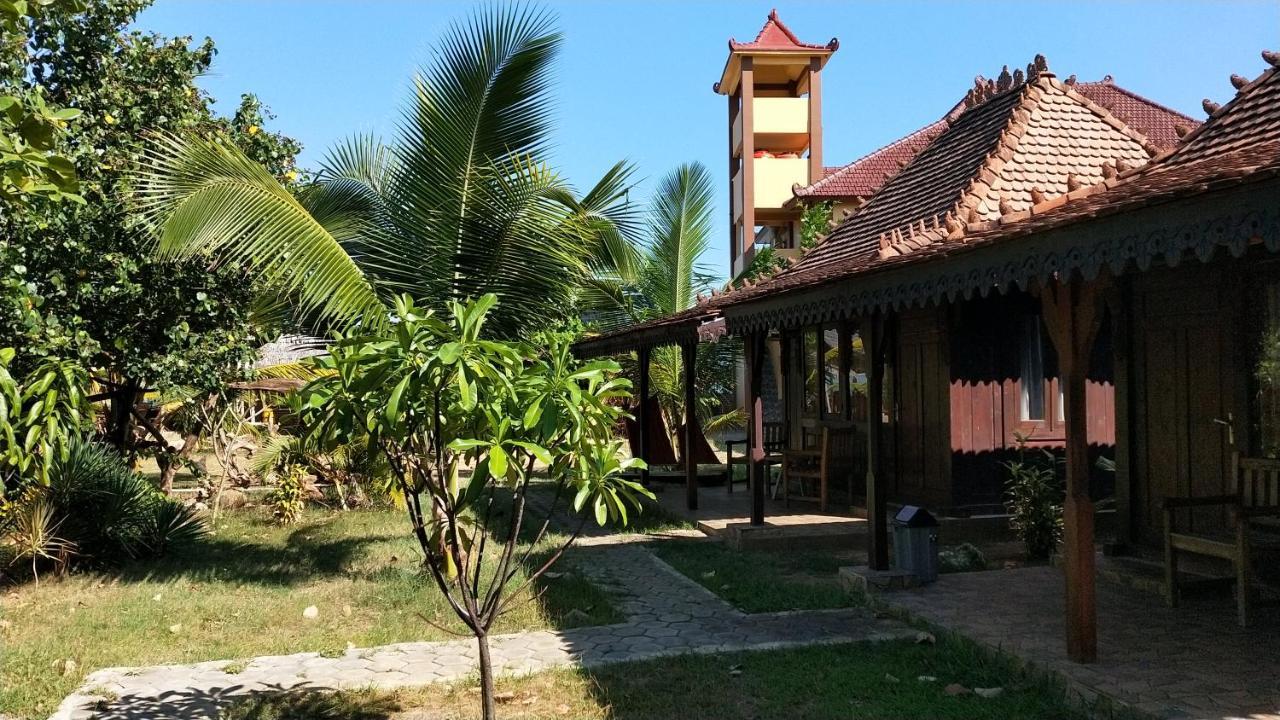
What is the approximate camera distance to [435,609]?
7.28 metres

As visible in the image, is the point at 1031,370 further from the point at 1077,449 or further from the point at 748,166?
the point at 748,166

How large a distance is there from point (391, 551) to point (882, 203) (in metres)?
6.98

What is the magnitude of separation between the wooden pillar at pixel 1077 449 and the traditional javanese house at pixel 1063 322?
0.01 m

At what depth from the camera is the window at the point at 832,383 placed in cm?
1205

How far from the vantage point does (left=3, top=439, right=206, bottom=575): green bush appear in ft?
27.5

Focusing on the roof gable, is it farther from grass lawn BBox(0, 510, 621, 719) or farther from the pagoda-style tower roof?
the pagoda-style tower roof

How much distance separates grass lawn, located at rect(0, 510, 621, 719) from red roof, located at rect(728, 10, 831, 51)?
22.3 m

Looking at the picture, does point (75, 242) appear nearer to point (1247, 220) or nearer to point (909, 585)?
point (909, 585)

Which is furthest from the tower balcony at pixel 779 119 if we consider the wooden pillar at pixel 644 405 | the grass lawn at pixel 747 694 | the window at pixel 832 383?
the grass lawn at pixel 747 694

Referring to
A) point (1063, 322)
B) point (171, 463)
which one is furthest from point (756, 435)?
point (171, 463)

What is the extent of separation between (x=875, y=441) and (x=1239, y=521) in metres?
2.63

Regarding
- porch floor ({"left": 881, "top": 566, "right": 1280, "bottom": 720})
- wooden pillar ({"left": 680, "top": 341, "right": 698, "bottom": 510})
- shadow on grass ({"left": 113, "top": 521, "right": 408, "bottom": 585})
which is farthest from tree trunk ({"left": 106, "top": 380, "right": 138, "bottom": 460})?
porch floor ({"left": 881, "top": 566, "right": 1280, "bottom": 720})

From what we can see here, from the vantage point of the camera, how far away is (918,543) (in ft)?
24.5

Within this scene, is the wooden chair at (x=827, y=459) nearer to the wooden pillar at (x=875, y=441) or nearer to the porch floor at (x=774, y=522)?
the porch floor at (x=774, y=522)
